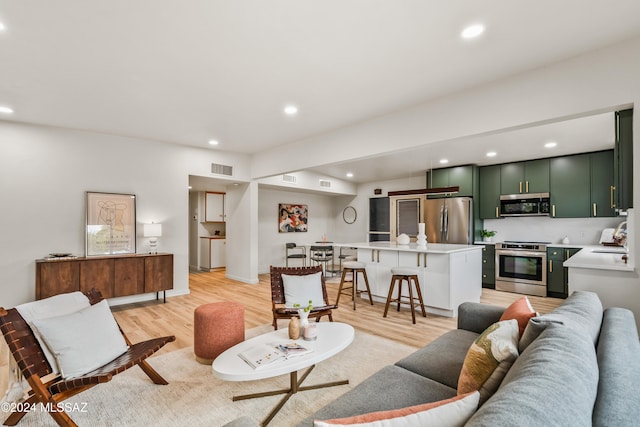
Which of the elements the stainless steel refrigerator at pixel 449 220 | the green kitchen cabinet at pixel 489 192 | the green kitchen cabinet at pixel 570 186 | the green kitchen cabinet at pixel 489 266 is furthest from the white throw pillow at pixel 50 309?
the green kitchen cabinet at pixel 570 186

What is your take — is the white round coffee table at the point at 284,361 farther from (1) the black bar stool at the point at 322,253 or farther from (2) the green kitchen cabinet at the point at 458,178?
(2) the green kitchen cabinet at the point at 458,178

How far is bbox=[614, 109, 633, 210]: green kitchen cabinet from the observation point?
247 centimetres

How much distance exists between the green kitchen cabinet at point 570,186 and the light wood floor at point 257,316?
160 cm

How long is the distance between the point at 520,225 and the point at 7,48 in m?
7.74

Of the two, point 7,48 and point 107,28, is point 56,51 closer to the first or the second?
A: point 7,48

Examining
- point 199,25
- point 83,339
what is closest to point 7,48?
point 199,25

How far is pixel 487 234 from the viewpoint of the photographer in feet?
21.0

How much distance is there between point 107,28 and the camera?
223cm

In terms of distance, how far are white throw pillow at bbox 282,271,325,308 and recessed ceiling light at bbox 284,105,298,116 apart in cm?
201

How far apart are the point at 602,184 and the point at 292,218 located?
21.0 feet

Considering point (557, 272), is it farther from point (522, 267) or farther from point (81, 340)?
point (81, 340)

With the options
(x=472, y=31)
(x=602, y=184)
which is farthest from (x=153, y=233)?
(x=602, y=184)

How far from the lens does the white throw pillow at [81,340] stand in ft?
6.31

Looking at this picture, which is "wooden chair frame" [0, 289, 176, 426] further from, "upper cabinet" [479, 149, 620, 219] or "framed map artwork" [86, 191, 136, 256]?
"upper cabinet" [479, 149, 620, 219]
